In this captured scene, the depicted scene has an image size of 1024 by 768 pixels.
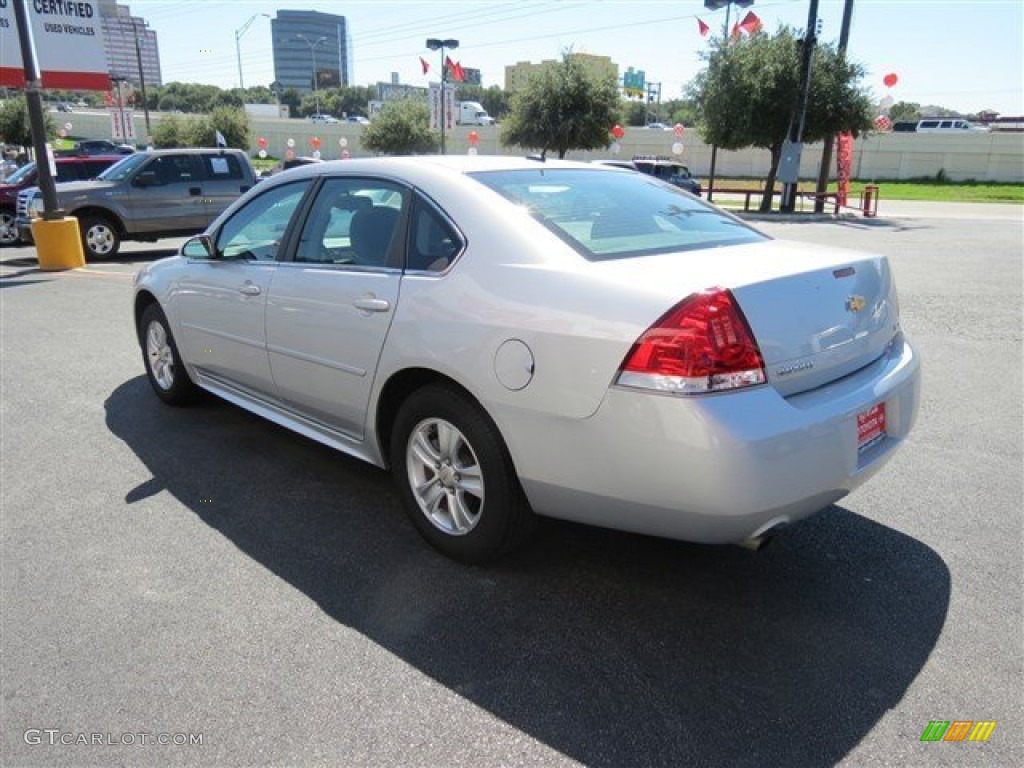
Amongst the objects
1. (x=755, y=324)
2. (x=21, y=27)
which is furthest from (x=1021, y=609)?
(x=21, y=27)

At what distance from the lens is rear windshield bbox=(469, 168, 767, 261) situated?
10.4 ft

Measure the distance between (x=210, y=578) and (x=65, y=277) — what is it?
33.3 feet

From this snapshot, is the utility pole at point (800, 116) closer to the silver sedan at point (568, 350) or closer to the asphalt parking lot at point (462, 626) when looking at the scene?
the asphalt parking lot at point (462, 626)

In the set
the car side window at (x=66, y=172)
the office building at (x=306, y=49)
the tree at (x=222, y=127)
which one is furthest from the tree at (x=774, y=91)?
the office building at (x=306, y=49)

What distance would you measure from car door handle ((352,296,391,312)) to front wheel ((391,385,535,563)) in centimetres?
41

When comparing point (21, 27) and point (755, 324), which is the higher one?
point (21, 27)

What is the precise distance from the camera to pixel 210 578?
3328mm

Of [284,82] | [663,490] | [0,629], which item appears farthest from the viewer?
[284,82]

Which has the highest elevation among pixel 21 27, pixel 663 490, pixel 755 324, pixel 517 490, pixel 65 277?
pixel 21 27

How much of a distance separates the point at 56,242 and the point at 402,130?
110 feet

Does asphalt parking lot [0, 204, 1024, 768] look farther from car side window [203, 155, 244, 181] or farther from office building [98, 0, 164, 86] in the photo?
office building [98, 0, 164, 86]

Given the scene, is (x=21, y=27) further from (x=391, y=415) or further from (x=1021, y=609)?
(x=1021, y=609)

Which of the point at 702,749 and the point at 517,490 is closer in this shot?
the point at 702,749

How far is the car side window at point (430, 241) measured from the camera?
327cm
